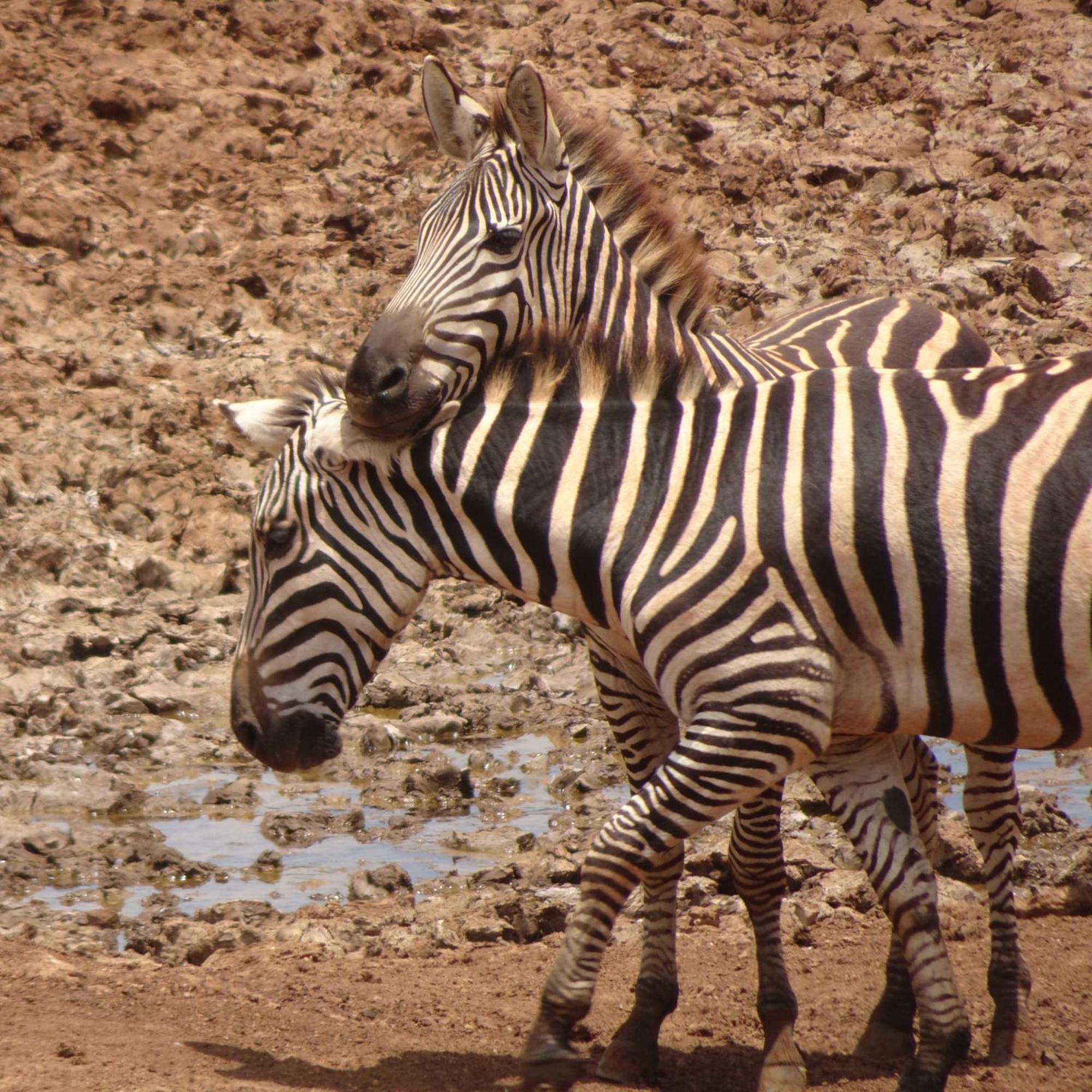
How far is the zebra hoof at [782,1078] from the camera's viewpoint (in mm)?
4551

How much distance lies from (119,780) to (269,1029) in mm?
3395

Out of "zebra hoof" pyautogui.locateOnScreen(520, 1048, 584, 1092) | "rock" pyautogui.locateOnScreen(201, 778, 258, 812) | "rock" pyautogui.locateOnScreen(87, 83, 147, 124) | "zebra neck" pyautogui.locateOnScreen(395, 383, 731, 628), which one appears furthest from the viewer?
"rock" pyautogui.locateOnScreen(87, 83, 147, 124)

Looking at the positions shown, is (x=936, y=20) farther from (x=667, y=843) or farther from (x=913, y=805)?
(x=667, y=843)

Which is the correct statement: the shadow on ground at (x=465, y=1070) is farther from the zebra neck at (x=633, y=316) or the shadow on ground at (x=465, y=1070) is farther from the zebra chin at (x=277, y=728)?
the zebra neck at (x=633, y=316)

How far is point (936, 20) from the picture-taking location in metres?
17.1

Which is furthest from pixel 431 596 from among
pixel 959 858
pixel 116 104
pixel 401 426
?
pixel 116 104

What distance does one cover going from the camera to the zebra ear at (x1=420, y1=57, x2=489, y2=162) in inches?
255

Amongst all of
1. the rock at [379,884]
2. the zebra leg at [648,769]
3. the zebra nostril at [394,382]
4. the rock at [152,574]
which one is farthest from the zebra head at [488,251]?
the rock at [152,574]

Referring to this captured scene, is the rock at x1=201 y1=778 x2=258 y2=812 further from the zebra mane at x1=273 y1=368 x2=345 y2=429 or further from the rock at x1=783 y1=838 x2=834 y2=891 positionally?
the zebra mane at x1=273 y1=368 x2=345 y2=429

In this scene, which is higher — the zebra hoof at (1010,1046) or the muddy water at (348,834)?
the zebra hoof at (1010,1046)

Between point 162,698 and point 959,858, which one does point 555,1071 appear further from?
point 162,698

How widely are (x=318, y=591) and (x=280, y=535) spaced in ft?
0.73

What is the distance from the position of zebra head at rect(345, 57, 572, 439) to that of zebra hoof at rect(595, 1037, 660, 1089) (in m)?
2.34

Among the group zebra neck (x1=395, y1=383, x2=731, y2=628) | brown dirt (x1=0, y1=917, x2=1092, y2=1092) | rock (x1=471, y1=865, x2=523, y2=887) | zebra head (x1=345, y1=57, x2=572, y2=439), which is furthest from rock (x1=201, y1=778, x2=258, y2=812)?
zebra neck (x1=395, y1=383, x2=731, y2=628)
